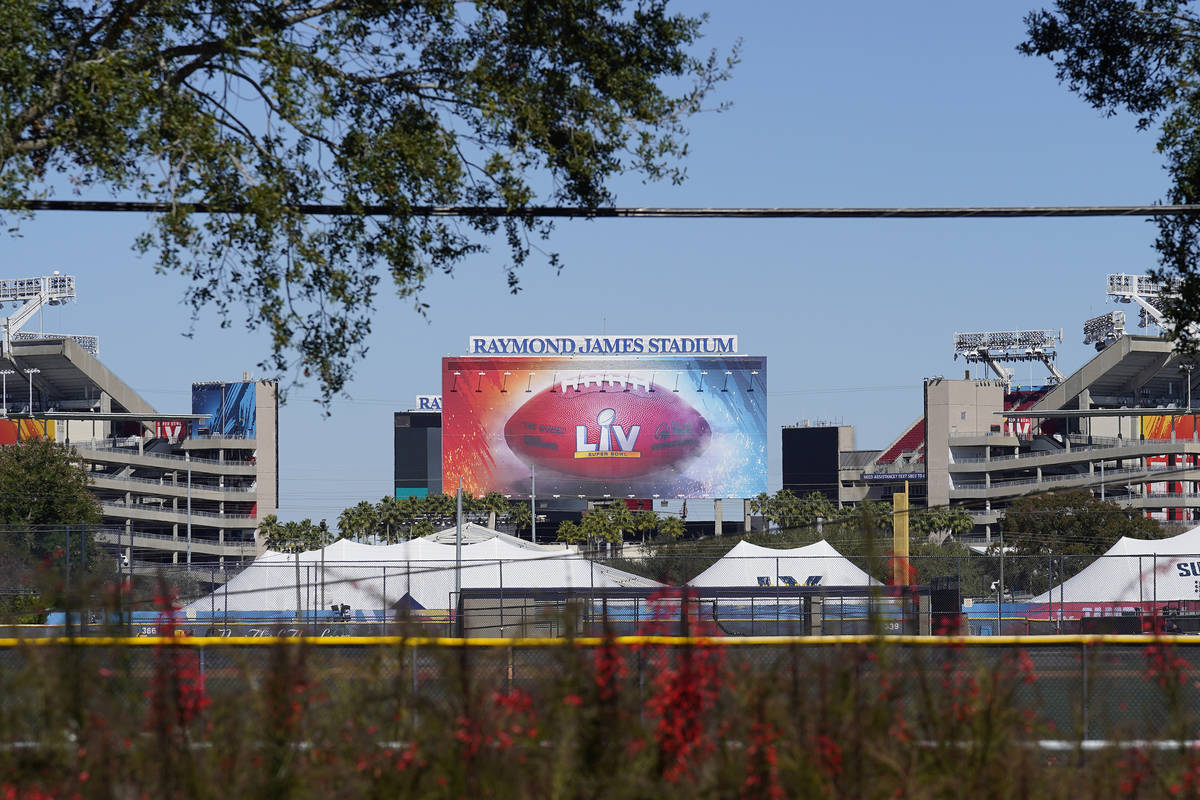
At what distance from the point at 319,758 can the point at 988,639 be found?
407 inches

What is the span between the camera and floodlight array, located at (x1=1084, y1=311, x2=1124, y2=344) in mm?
144375

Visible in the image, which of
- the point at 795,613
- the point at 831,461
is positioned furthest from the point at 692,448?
the point at 795,613

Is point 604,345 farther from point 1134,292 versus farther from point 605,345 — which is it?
point 1134,292

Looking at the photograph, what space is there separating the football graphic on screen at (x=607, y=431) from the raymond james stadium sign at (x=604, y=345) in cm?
422

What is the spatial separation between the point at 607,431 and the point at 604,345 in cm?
877

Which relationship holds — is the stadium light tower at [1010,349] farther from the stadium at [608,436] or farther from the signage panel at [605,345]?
the signage panel at [605,345]

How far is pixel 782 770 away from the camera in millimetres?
7070

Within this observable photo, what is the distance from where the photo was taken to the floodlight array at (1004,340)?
158m

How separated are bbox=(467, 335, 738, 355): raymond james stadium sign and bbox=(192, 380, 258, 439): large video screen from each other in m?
26.6

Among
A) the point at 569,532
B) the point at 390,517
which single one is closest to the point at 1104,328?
the point at 569,532

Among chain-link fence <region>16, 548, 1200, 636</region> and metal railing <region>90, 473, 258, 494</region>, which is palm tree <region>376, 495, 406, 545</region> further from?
chain-link fence <region>16, 548, 1200, 636</region>

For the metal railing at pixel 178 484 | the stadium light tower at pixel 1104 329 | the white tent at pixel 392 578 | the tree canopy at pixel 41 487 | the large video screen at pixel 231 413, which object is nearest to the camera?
the white tent at pixel 392 578

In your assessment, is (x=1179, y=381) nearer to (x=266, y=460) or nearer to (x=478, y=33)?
(x=266, y=460)

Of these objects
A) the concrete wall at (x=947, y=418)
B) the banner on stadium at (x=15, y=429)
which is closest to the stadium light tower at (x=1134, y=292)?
the concrete wall at (x=947, y=418)
